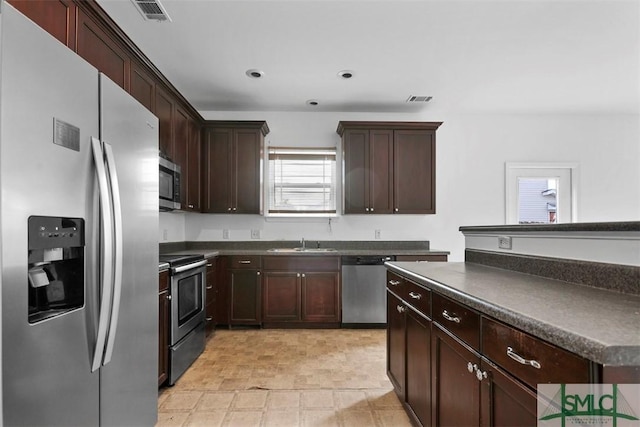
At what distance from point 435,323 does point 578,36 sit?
9.24 ft

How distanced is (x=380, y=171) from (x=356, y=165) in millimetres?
305

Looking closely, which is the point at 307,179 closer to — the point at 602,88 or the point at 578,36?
the point at 578,36

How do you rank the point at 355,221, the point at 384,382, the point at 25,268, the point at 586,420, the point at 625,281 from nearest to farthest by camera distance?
the point at 586,420, the point at 25,268, the point at 625,281, the point at 384,382, the point at 355,221

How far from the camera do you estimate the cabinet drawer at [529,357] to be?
31.8 inches

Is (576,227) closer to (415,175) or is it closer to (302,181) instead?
(415,175)

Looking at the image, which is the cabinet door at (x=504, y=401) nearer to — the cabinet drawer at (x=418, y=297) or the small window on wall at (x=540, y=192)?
the cabinet drawer at (x=418, y=297)

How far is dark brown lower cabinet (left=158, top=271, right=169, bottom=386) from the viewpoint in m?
2.39

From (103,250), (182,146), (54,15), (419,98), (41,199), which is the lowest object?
(103,250)

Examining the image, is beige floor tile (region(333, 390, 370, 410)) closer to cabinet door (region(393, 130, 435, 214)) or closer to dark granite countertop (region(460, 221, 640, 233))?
dark granite countertop (region(460, 221, 640, 233))

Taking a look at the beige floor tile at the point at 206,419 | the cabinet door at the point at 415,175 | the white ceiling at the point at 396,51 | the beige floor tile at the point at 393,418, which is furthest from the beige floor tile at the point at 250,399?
the white ceiling at the point at 396,51

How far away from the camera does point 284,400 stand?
2.35 m

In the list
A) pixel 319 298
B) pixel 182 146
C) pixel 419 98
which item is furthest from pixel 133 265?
pixel 419 98

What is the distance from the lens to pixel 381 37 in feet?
9.18

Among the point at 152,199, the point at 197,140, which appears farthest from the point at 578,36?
the point at 197,140
